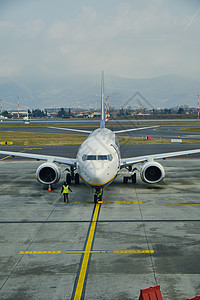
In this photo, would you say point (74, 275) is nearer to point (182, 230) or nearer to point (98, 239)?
point (98, 239)

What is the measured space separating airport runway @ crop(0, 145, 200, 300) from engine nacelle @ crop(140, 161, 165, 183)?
0.92 meters

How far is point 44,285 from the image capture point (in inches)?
491

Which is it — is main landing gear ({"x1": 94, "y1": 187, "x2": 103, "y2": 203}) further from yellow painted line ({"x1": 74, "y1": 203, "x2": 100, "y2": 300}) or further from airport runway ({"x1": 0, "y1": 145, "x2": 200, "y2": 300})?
yellow painted line ({"x1": 74, "y1": 203, "x2": 100, "y2": 300})

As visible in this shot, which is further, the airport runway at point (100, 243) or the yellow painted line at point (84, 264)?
the airport runway at point (100, 243)

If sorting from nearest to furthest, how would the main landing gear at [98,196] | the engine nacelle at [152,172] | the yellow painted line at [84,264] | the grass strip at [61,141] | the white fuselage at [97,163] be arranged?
1. the yellow painted line at [84,264]
2. the white fuselage at [97,163]
3. the main landing gear at [98,196]
4. the engine nacelle at [152,172]
5. the grass strip at [61,141]

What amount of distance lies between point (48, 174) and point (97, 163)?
24.2 feet

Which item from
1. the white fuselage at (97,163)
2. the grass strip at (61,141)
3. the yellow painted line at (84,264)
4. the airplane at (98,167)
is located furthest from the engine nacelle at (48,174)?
the grass strip at (61,141)

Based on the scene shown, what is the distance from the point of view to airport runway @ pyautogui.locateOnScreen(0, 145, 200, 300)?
40.4ft

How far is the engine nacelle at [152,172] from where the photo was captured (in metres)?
28.9

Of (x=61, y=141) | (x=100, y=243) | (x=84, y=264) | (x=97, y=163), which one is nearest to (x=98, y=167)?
(x=97, y=163)

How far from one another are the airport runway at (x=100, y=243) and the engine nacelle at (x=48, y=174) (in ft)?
3.44

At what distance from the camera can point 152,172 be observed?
2925 cm

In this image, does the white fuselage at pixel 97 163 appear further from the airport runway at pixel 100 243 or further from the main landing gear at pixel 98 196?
the airport runway at pixel 100 243

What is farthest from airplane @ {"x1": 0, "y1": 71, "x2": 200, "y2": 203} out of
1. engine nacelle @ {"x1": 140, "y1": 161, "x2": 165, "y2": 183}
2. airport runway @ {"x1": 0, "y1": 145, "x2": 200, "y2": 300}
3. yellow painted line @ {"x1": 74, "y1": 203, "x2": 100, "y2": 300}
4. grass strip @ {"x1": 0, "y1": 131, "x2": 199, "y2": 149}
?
grass strip @ {"x1": 0, "y1": 131, "x2": 199, "y2": 149}
